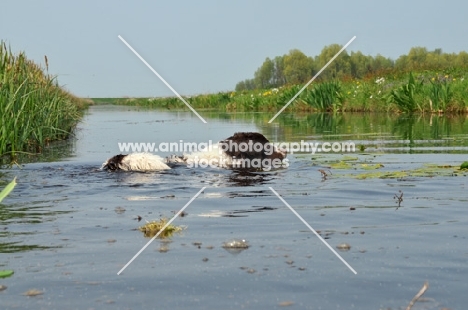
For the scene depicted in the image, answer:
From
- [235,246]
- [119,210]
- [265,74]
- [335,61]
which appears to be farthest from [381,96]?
[265,74]

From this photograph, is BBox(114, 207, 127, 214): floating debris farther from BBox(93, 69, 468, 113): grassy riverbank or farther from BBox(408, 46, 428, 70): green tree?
BBox(408, 46, 428, 70): green tree

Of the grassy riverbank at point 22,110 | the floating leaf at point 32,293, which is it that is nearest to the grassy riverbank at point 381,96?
the grassy riverbank at point 22,110

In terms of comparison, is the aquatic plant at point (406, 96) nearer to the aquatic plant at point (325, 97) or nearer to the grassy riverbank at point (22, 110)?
the aquatic plant at point (325, 97)

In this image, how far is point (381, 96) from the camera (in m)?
33.4

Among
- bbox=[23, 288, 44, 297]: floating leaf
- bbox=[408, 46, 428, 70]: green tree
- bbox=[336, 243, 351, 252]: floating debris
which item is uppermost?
bbox=[408, 46, 428, 70]: green tree

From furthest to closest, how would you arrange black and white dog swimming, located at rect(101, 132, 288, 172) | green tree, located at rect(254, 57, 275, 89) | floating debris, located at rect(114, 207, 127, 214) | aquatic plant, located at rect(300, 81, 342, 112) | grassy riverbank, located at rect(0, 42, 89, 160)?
1. green tree, located at rect(254, 57, 275, 89)
2. aquatic plant, located at rect(300, 81, 342, 112)
3. grassy riverbank, located at rect(0, 42, 89, 160)
4. black and white dog swimming, located at rect(101, 132, 288, 172)
5. floating debris, located at rect(114, 207, 127, 214)

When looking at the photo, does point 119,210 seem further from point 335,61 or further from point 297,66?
point 297,66

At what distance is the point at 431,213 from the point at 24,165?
23.2ft

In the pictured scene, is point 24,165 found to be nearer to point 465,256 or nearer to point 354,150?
point 354,150

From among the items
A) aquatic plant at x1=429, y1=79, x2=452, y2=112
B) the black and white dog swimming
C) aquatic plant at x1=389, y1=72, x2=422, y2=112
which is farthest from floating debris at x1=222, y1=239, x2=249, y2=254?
aquatic plant at x1=389, y1=72, x2=422, y2=112

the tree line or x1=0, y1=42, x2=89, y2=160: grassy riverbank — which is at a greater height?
the tree line

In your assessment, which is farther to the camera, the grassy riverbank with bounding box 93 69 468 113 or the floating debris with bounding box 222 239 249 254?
the grassy riverbank with bounding box 93 69 468 113

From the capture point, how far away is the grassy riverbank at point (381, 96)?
28.4 metres

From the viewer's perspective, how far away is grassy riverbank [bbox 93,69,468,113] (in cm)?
2836
